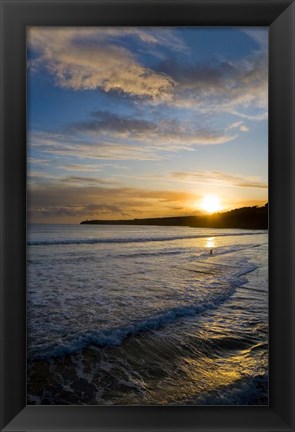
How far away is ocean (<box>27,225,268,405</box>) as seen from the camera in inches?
40.4

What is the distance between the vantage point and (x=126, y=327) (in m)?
1.51

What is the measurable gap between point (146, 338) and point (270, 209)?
1.00 meters

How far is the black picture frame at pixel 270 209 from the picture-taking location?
2.52 feet

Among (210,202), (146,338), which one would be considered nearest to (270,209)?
(146,338)

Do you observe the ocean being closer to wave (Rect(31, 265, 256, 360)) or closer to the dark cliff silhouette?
wave (Rect(31, 265, 256, 360))

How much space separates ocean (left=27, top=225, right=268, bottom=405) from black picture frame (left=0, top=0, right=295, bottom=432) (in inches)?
2.9

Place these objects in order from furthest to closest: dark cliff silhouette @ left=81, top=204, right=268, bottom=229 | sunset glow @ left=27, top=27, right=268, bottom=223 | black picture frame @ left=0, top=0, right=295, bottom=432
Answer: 1. dark cliff silhouette @ left=81, top=204, right=268, bottom=229
2. sunset glow @ left=27, top=27, right=268, bottom=223
3. black picture frame @ left=0, top=0, right=295, bottom=432

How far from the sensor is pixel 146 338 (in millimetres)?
1434

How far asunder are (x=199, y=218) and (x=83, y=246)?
7.41 ft

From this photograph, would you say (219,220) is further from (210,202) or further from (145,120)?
(145,120)

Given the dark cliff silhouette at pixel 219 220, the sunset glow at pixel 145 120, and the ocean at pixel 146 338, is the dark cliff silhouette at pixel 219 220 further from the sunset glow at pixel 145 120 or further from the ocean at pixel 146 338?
the ocean at pixel 146 338

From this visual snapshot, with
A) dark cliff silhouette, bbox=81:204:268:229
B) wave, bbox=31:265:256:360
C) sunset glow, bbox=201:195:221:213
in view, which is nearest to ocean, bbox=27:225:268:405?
wave, bbox=31:265:256:360
